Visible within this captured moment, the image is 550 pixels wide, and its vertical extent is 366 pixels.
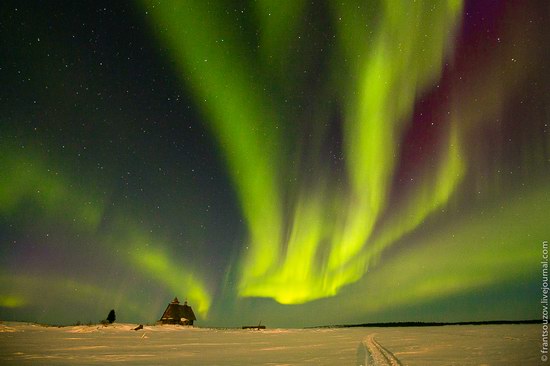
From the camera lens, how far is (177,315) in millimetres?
71062

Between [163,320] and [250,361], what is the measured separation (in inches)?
2500

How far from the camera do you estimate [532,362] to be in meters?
12.3

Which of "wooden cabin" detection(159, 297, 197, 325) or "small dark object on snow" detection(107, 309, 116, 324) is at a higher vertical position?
"wooden cabin" detection(159, 297, 197, 325)

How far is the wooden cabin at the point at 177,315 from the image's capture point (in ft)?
229

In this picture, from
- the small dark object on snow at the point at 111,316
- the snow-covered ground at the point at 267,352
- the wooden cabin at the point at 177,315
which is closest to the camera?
the snow-covered ground at the point at 267,352

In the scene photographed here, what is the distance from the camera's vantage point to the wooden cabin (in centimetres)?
6969

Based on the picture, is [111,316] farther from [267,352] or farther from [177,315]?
[267,352]

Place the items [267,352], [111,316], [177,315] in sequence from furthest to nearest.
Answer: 1. [177,315]
2. [111,316]
3. [267,352]

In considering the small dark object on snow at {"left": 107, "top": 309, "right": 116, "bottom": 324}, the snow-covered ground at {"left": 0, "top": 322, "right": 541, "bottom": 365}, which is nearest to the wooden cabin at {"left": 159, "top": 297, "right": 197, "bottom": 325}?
the small dark object on snow at {"left": 107, "top": 309, "right": 116, "bottom": 324}

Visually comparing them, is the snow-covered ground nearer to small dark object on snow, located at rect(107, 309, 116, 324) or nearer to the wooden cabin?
small dark object on snow, located at rect(107, 309, 116, 324)

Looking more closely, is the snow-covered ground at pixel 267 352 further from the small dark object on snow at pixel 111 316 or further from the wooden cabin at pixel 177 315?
the wooden cabin at pixel 177 315

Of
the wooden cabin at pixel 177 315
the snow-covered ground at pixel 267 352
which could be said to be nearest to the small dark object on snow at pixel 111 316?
the wooden cabin at pixel 177 315

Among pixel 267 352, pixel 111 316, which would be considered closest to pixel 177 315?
pixel 111 316

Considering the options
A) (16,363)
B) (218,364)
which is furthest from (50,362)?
(218,364)
